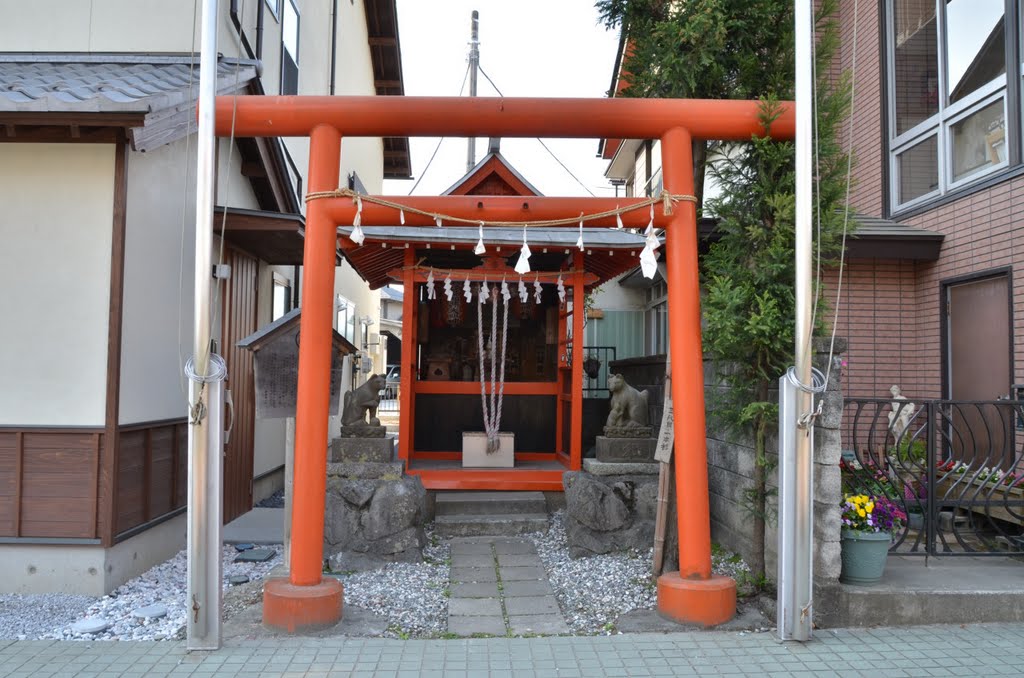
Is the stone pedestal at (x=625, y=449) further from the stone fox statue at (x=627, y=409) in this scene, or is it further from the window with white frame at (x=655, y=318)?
the window with white frame at (x=655, y=318)

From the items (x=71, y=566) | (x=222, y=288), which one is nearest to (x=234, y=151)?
(x=222, y=288)

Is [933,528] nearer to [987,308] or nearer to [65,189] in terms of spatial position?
[987,308]

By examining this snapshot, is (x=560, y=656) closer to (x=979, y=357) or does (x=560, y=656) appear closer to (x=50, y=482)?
(x=50, y=482)

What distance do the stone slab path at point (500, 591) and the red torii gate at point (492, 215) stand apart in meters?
0.95

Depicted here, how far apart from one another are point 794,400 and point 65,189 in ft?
20.6

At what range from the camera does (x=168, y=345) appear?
7.27 m

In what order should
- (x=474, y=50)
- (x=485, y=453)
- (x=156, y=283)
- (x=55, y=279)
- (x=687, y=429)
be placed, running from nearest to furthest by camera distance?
(x=687, y=429) < (x=55, y=279) < (x=156, y=283) < (x=485, y=453) < (x=474, y=50)

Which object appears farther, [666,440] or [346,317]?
[346,317]

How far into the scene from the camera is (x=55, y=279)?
247 inches

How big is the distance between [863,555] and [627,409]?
305 centimetres

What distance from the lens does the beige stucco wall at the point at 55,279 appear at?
6230 mm

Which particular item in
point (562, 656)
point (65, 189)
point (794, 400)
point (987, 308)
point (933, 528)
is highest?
point (65, 189)

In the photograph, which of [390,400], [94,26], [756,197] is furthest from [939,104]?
[390,400]

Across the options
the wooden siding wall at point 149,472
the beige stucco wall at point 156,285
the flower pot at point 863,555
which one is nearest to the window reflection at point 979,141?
the flower pot at point 863,555
